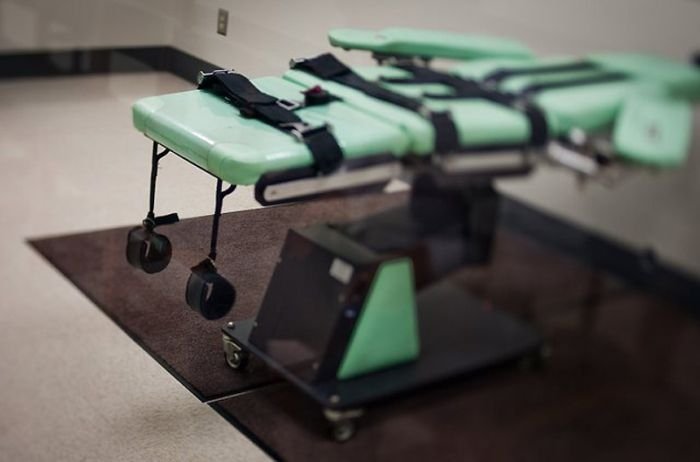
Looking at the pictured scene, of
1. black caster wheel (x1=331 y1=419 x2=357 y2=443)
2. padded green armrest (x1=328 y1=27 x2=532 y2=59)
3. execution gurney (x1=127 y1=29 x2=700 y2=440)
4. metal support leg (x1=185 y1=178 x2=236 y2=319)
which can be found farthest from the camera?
metal support leg (x1=185 y1=178 x2=236 y2=319)

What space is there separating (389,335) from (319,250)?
22cm

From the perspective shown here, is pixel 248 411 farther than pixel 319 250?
Yes

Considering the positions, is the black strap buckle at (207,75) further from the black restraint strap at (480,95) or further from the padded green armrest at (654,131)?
the padded green armrest at (654,131)

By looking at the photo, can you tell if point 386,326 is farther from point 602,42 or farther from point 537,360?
point 602,42

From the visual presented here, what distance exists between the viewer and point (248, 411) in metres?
2.20

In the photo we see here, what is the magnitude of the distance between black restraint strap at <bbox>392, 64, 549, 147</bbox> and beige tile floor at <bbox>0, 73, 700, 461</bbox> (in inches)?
16.6

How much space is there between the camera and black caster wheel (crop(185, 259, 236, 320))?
2.06 m

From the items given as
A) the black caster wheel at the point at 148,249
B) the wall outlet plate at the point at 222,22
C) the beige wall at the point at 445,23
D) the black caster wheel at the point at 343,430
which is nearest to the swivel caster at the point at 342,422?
the black caster wheel at the point at 343,430

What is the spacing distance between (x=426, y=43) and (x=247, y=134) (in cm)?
34

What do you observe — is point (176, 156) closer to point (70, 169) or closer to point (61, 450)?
point (70, 169)

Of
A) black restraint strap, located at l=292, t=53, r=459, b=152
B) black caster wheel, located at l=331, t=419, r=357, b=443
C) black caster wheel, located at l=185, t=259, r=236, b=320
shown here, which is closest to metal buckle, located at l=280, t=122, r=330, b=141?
black restraint strap, located at l=292, t=53, r=459, b=152

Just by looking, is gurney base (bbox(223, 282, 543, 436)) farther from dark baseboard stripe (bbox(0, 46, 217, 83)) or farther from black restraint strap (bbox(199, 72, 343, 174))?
dark baseboard stripe (bbox(0, 46, 217, 83))

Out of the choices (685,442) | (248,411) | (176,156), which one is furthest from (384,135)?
(248,411)

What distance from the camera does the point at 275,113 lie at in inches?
70.9
